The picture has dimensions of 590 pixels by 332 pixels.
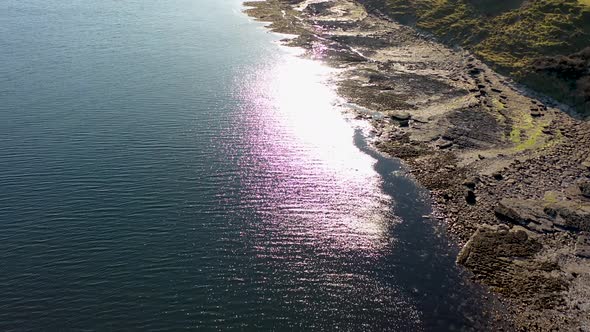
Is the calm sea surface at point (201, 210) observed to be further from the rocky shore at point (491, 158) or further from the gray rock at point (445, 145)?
the gray rock at point (445, 145)

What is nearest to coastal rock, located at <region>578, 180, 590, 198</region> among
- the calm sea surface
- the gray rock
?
the gray rock

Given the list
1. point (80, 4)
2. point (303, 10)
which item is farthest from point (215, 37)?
point (80, 4)

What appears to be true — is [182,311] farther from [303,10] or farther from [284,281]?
[303,10]

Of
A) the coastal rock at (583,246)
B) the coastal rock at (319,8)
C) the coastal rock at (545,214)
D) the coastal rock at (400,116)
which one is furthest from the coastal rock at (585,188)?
the coastal rock at (319,8)

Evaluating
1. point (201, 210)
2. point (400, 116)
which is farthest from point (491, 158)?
point (201, 210)

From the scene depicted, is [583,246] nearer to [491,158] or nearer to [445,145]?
[491,158]

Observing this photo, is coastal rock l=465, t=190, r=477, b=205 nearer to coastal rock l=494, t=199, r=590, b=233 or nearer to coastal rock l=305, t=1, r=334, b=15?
coastal rock l=494, t=199, r=590, b=233
